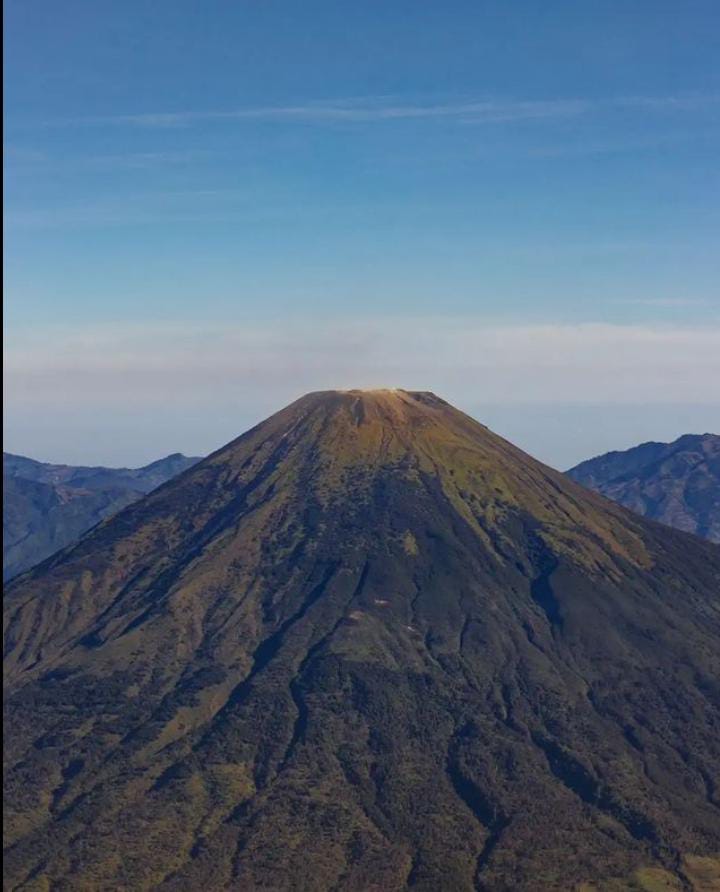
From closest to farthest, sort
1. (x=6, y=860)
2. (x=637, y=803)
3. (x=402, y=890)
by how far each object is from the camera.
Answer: (x=402, y=890) → (x=6, y=860) → (x=637, y=803)

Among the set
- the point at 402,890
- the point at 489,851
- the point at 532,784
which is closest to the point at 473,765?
the point at 532,784

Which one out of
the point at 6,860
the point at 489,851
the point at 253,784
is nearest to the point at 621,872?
the point at 489,851

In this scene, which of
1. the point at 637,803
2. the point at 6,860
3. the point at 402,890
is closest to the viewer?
the point at 402,890

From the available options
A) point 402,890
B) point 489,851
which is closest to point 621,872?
point 489,851

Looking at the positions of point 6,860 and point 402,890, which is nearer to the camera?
point 402,890

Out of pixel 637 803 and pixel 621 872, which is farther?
pixel 637 803

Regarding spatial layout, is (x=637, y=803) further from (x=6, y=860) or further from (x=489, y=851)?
(x=6, y=860)

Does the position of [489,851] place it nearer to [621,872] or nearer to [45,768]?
[621,872]

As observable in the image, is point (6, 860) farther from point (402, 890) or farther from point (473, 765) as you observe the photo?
point (473, 765)
